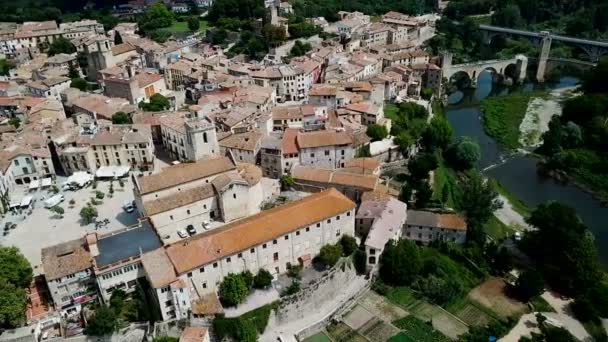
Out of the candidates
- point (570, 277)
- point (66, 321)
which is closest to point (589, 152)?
point (570, 277)

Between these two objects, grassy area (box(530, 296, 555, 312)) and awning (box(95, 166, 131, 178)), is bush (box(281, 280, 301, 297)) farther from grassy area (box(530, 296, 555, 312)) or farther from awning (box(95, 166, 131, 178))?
awning (box(95, 166, 131, 178))

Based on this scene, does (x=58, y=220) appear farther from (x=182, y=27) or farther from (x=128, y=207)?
(x=182, y=27)

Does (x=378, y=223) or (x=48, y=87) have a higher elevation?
(x=48, y=87)

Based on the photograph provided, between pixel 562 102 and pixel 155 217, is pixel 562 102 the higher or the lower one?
the lower one

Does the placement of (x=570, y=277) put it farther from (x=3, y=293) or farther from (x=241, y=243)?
(x=3, y=293)

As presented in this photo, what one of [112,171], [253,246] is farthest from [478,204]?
[112,171]

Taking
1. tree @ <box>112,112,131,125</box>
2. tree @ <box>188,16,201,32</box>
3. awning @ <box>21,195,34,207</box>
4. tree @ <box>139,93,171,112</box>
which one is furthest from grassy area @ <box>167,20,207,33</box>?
awning @ <box>21,195,34,207</box>
